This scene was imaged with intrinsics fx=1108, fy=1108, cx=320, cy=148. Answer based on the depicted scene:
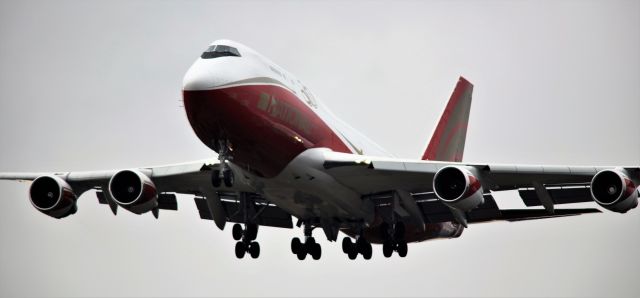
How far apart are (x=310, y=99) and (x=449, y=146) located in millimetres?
13572

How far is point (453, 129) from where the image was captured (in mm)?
51156

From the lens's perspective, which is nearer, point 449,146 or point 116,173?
point 116,173

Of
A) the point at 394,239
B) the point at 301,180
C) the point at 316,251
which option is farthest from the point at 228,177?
the point at 394,239

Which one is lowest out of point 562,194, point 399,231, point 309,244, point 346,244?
point 346,244

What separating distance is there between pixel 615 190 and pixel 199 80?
14.3 metres

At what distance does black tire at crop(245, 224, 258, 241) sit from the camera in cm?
4334

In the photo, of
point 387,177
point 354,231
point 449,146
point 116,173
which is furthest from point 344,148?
point 449,146

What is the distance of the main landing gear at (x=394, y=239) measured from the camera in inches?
1694

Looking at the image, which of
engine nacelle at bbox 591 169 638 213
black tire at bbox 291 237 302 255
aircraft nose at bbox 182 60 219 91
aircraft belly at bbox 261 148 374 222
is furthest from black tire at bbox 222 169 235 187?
engine nacelle at bbox 591 169 638 213

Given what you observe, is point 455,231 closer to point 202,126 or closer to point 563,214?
point 563,214

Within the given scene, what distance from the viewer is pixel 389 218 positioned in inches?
1673

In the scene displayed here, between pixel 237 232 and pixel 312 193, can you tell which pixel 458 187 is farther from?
pixel 237 232

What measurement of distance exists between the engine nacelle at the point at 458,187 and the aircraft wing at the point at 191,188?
688cm

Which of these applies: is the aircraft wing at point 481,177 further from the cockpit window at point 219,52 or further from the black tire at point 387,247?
the cockpit window at point 219,52
